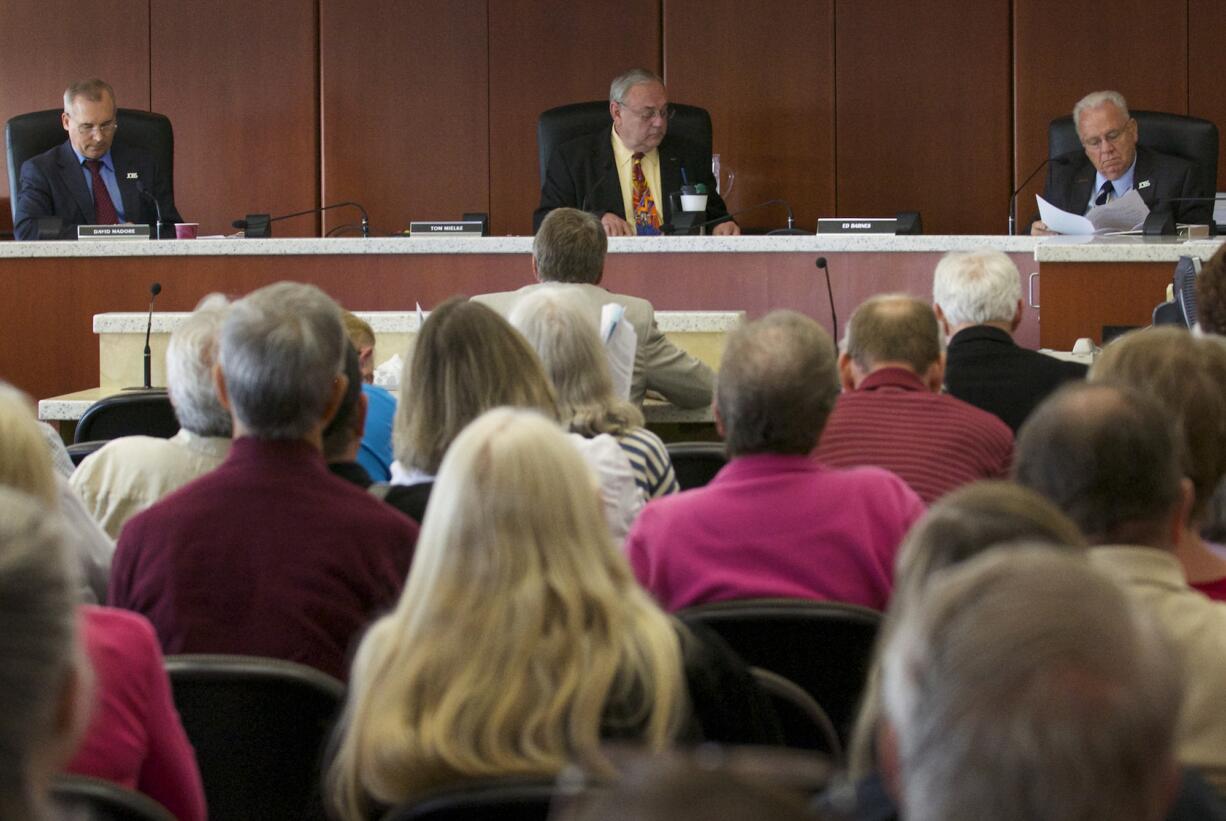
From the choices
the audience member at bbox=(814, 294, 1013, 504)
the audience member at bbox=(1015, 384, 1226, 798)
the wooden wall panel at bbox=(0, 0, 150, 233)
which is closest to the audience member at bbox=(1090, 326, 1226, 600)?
the audience member at bbox=(1015, 384, 1226, 798)

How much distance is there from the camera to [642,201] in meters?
6.70

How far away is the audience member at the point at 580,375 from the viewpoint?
2873mm

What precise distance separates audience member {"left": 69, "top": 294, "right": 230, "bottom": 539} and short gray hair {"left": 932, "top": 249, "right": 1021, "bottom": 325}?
170cm

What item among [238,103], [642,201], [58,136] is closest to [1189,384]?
[642,201]

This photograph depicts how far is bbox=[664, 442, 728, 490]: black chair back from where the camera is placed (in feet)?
10.5

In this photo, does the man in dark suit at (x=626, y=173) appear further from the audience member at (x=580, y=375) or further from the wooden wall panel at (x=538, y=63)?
the audience member at (x=580, y=375)

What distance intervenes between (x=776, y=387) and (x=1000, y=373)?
4.34 feet

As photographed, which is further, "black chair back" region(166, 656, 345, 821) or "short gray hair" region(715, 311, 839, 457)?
"short gray hair" region(715, 311, 839, 457)

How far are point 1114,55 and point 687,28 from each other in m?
2.10

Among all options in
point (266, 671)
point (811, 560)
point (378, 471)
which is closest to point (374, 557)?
point (266, 671)

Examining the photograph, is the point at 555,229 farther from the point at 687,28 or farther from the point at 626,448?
the point at 687,28

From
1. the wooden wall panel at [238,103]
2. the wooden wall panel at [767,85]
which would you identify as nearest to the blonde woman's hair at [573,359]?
the wooden wall panel at [767,85]

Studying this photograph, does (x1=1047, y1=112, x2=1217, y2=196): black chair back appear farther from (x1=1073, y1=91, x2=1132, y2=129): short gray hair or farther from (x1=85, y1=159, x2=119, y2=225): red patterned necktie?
(x1=85, y1=159, x2=119, y2=225): red patterned necktie

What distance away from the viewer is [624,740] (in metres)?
1.56
